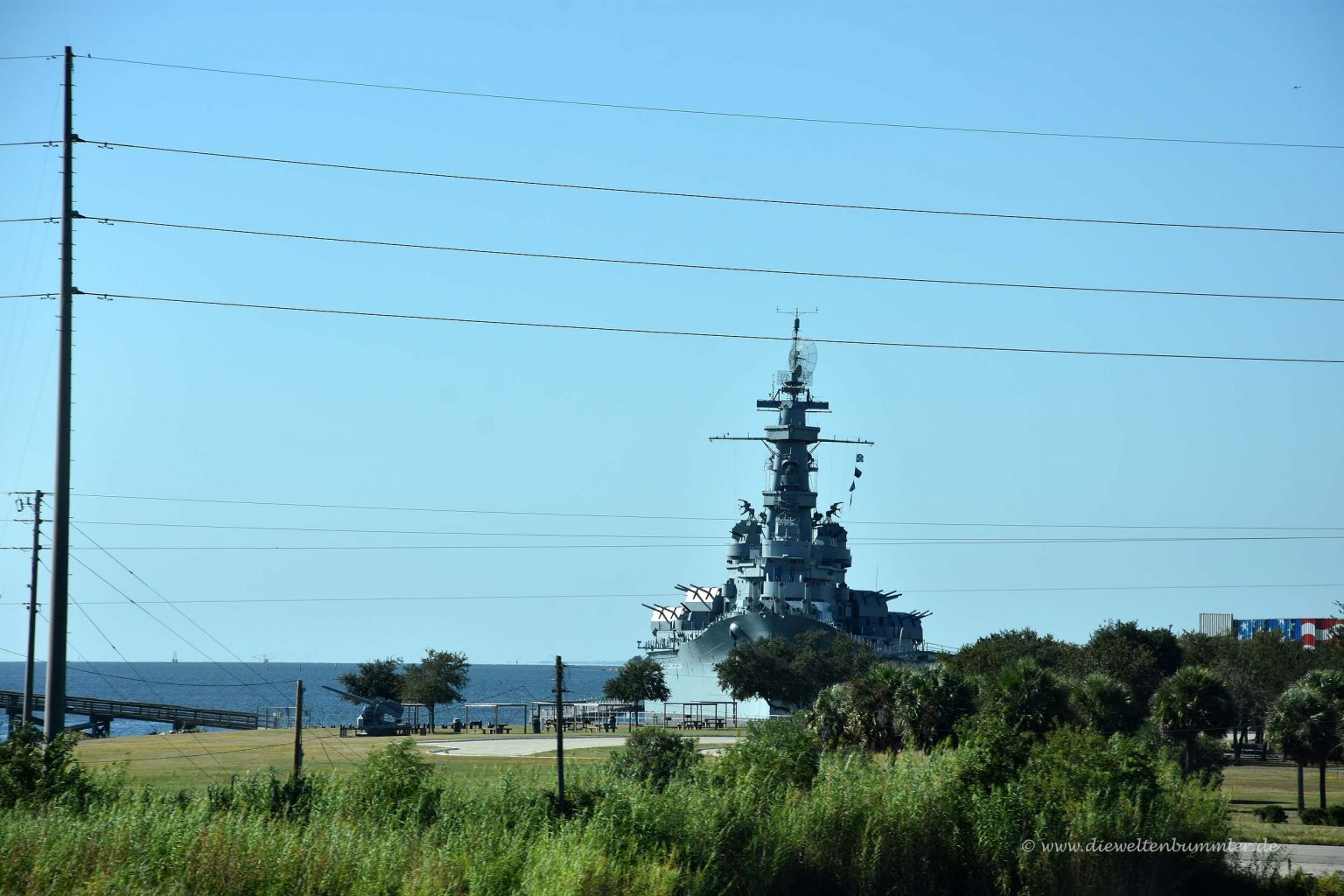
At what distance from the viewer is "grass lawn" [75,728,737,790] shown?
147ft

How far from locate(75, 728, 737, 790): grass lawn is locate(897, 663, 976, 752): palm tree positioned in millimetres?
10884

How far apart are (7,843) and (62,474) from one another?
852cm

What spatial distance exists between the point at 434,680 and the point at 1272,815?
210 ft

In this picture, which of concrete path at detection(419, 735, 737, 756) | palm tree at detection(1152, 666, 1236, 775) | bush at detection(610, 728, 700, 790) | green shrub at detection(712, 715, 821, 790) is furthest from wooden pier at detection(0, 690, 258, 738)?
green shrub at detection(712, 715, 821, 790)

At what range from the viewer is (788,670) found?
304 ft

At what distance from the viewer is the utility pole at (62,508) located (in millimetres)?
26281

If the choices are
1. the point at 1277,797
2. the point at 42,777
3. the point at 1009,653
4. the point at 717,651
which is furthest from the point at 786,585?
the point at 42,777

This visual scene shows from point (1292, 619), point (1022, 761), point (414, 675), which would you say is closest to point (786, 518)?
point (414, 675)

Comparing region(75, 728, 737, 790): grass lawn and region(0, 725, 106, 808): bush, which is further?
region(75, 728, 737, 790): grass lawn

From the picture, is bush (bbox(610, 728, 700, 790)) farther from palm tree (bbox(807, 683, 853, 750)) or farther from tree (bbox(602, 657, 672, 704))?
tree (bbox(602, 657, 672, 704))

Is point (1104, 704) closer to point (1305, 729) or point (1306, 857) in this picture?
point (1305, 729)

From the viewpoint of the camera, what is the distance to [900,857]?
27219 millimetres

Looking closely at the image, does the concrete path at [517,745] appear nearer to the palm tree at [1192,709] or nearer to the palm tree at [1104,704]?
the palm tree at [1104,704]

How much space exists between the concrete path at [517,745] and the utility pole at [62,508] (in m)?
30.3
